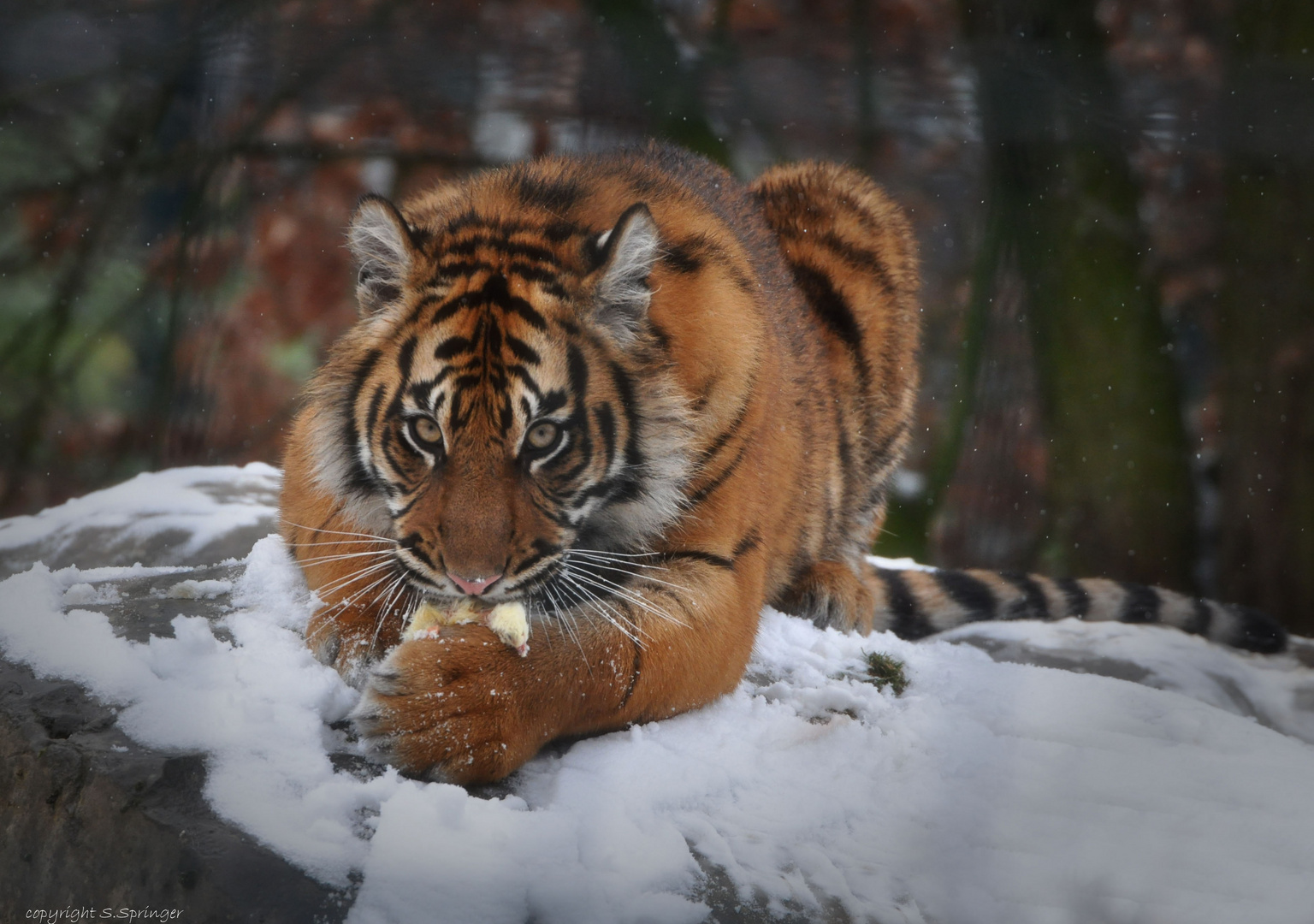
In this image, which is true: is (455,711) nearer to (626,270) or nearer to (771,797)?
(771,797)

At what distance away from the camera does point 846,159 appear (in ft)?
3.89

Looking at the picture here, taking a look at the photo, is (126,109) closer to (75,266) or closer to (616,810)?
(75,266)

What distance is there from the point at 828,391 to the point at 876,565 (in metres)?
0.43

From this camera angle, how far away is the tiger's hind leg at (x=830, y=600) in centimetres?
175

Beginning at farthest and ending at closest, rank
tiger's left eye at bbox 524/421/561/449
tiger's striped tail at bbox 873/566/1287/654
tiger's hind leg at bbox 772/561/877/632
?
1. tiger's striped tail at bbox 873/566/1287/654
2. tiger's hind leg at bbox 772/561/877/632
3. tiger's left eye at bbox 524/421/561/449

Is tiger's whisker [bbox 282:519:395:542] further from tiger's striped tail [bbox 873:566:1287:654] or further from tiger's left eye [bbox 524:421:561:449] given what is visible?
tiger's striped tail [bbox 873:566:1287:654]

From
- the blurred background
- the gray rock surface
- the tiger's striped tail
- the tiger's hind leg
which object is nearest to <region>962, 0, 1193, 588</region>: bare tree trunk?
the blurred background

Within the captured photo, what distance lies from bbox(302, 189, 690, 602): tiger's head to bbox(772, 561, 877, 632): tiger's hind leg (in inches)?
23.8

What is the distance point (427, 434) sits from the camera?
1.08 m

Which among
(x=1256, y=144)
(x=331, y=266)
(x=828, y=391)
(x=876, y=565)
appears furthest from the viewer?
(x=331, y=266)

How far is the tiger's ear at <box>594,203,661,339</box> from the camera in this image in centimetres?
111

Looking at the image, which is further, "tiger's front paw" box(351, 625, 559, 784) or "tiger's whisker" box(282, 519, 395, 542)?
"tiger's whisker" box(282, 519, 395, 542)

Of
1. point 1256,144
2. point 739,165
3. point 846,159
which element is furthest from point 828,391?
point 1256,144

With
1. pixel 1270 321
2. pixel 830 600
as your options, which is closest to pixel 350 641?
pixel 830 600
